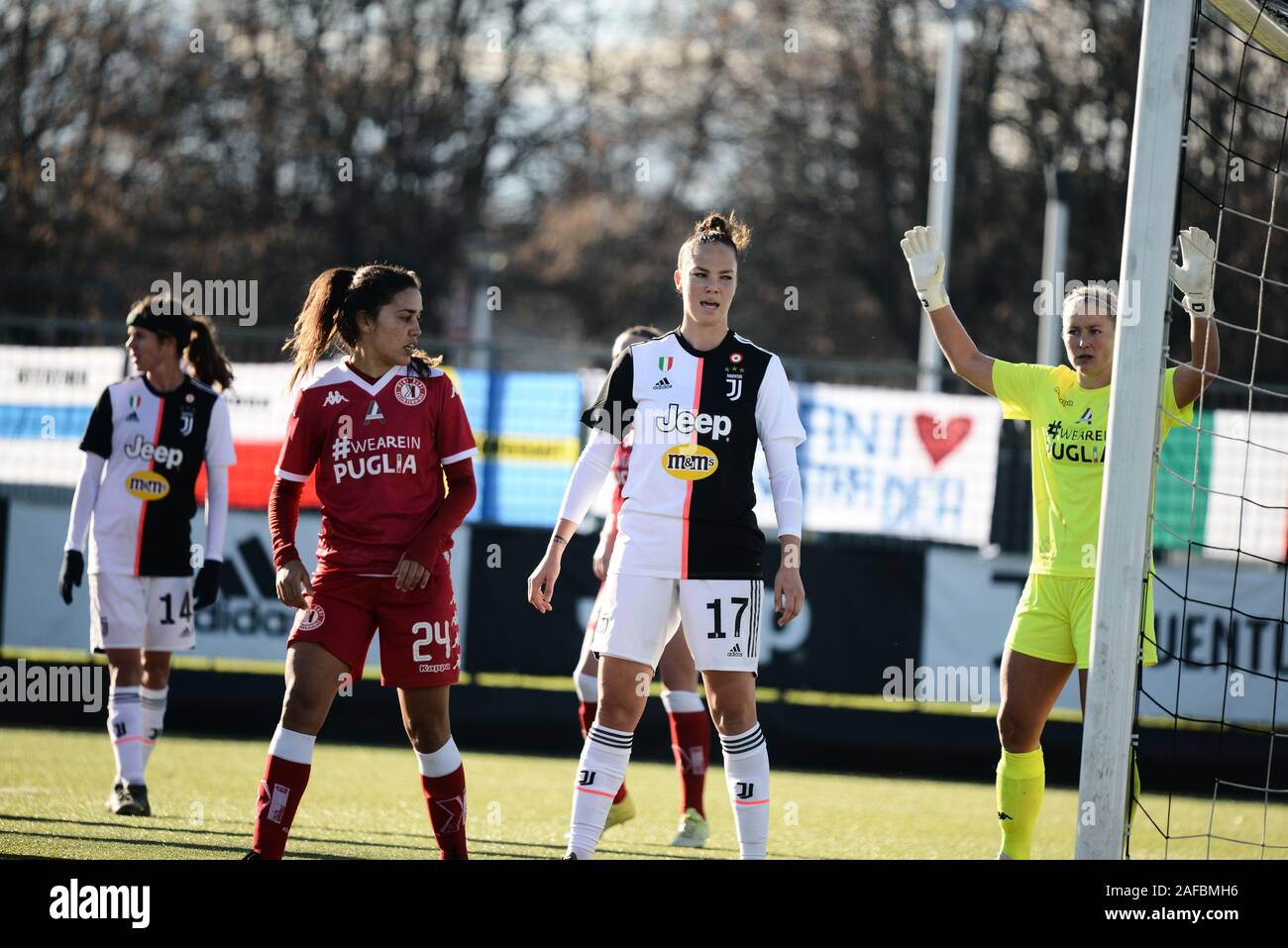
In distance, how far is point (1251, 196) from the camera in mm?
22578

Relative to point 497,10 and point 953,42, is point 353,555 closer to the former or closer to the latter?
point 953,42

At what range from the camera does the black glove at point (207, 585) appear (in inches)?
291

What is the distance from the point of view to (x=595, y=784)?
540cm

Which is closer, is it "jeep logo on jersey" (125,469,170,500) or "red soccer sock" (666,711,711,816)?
"red soccer sock" (666,711,711,816)

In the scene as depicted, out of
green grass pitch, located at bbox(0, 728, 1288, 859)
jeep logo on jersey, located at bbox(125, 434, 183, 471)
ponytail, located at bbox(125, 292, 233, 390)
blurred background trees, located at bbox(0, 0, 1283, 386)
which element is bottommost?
green grass pitch, located at bbox(0, 728, 1288, 859)

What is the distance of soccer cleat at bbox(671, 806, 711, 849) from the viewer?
7270 mm

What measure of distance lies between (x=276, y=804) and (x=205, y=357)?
11.0 feet

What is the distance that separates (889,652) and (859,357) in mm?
17412

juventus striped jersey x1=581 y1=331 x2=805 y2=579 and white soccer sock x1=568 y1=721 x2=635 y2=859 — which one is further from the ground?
juventus striped jersey x1=581 y1=331 x2=805 y2=579

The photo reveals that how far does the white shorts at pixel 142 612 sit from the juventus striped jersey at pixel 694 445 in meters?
3.01

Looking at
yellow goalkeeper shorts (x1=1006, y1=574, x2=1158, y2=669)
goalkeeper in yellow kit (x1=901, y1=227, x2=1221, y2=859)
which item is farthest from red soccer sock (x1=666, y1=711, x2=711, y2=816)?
yellow goalkeeper shorts (x1=1006, y1=574, x2=1158, y2=669)

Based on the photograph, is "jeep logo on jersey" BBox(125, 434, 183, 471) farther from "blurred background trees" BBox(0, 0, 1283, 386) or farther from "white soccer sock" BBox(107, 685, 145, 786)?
"blurred background trees" BBox(0, 0, 1283, 386)

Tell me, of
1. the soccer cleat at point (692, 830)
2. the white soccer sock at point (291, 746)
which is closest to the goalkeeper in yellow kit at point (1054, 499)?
the soccer cleat at point (692, 830)

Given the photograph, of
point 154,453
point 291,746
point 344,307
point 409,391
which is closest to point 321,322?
point 344,307
